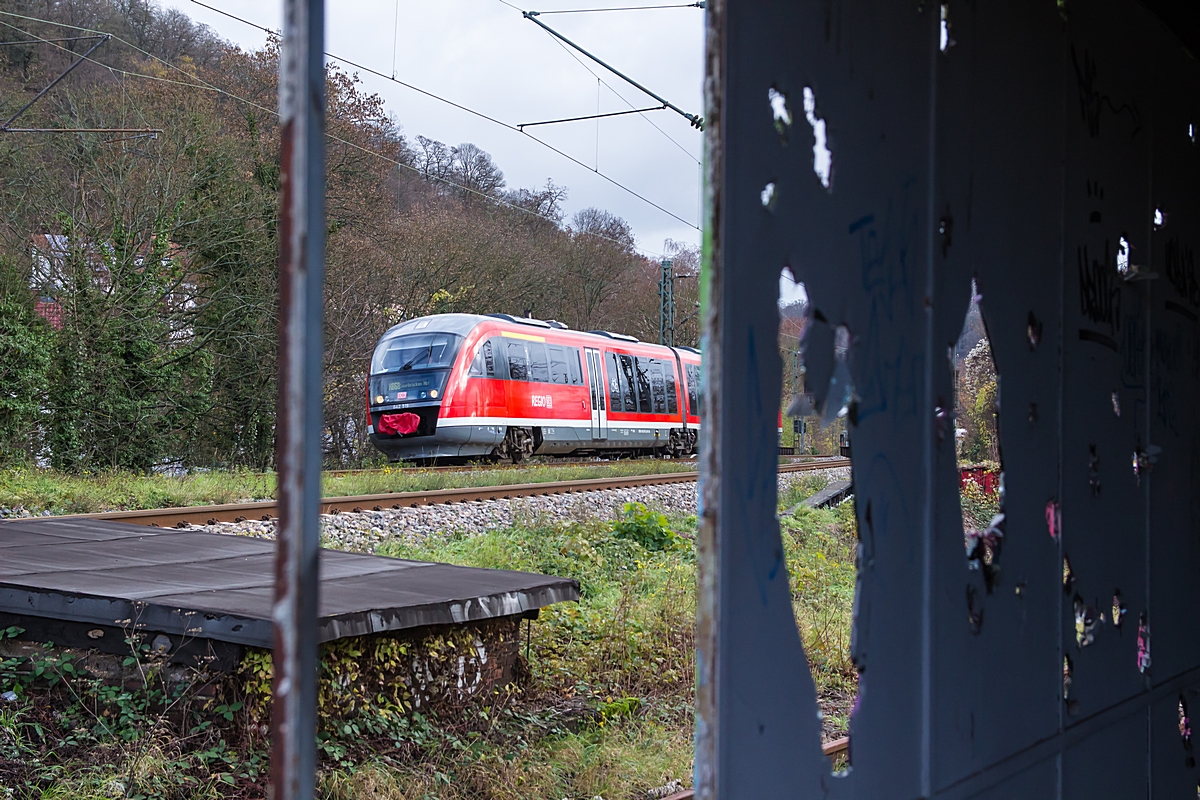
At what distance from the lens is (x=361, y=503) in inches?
439

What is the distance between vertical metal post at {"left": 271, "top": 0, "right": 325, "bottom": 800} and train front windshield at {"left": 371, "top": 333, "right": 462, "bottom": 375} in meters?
17.6

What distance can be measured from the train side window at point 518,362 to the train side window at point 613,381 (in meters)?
3.12

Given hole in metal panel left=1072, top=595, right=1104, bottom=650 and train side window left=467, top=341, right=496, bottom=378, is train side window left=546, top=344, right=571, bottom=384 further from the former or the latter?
hole in metal panel left=1072, top=595, right=1104, bottom=650

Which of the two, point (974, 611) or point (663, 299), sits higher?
point (663, 299)

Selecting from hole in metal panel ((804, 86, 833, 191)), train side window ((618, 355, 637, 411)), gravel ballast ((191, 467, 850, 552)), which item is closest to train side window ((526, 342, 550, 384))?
train side window ((618, 355, 637, 411))

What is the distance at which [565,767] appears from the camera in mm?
4406

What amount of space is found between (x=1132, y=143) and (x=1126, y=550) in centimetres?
137

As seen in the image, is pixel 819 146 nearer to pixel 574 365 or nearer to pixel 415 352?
pixel 415 352

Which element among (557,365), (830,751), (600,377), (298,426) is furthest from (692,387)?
(298,426)

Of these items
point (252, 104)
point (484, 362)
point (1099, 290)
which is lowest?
point (1099, 290)

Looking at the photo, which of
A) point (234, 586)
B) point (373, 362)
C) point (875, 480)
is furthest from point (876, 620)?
A: point (373, 362)

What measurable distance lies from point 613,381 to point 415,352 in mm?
5476

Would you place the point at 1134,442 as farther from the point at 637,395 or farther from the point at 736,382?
the point at 637,395

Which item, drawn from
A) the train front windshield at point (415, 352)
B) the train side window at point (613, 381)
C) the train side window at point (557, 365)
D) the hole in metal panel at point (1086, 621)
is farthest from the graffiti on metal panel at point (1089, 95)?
the train side window at point (613, 381)
